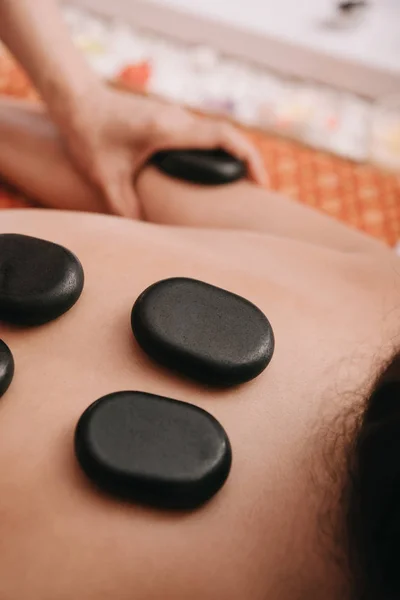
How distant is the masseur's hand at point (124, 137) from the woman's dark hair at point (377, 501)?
1.87ft

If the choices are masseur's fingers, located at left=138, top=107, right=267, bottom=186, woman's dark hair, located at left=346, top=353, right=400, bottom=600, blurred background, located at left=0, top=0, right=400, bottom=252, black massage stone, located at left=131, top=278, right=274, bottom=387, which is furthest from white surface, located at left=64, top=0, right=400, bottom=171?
woman's dark hair, located at left=346, top=353, right=400, bottom=600

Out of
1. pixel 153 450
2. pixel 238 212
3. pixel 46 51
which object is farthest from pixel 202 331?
pixel 46 51

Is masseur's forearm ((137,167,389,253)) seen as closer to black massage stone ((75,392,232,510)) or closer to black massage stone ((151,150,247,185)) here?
black massage stone ((151,150,247,185))

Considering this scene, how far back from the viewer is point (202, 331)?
607mm

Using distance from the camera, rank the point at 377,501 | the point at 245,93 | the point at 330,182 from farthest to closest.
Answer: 1. the point at 245,93
2. the point at 330,182
3. the point at 377,501

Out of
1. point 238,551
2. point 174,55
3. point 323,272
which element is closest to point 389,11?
point 174,55

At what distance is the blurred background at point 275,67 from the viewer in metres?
1.43

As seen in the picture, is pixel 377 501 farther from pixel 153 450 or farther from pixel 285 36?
pixel 285 36

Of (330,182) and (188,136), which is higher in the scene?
(188,136)

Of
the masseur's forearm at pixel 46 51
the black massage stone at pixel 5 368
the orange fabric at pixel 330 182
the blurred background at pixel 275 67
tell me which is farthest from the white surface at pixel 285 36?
the black massage stone at pixel 5 368

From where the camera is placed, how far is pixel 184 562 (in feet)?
1.58

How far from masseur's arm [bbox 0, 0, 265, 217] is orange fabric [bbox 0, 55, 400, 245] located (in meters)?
0.28

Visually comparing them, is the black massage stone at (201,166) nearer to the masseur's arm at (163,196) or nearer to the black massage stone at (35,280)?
the masseur's arm at (163,196)

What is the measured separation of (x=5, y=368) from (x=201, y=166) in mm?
527
